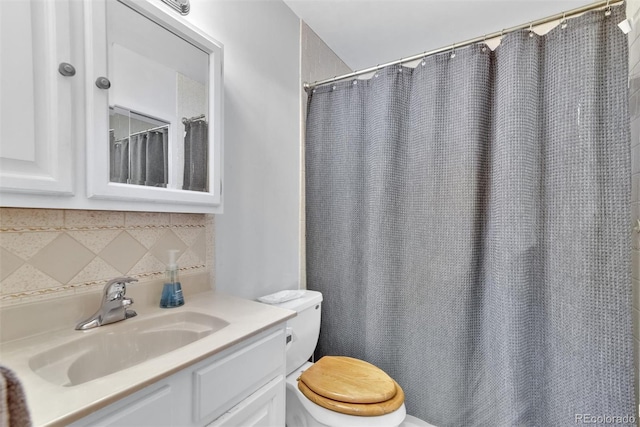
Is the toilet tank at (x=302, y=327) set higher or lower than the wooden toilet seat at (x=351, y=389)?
higher

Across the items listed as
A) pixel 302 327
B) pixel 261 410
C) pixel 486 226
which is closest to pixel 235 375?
pixel 261 410

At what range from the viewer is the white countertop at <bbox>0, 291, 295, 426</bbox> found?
0.49m

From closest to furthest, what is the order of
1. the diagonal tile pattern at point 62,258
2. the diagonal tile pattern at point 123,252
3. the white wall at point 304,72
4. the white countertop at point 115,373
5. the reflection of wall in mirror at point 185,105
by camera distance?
the white countertop at point 115,373 < the diagonal tile pattern at point 62,258 < the diagonal tile pattern at point 123,252 < the reflection of wall in mirror at point 185,105 < the white wall at point 304,72

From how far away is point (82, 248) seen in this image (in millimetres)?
865

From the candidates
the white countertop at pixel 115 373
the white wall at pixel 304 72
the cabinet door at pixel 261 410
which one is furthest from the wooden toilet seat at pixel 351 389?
the white wall at pixel 304 72

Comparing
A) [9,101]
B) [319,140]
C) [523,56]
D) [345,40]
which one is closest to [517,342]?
[523,56]

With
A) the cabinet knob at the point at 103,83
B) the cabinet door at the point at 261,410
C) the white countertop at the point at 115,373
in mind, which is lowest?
the cabinet door at the point at 261,410

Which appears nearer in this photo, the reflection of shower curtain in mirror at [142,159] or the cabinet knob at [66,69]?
the cabinet knob at [66,69]

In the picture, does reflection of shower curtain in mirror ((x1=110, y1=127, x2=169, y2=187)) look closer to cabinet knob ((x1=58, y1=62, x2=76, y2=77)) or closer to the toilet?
cabinet knob ((x1=58, y1=62, x2=76, y2=77))

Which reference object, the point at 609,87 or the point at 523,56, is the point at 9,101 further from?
the point at 609,87

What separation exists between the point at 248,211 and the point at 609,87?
1575 millimetres

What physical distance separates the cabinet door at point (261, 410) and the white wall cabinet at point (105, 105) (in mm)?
665

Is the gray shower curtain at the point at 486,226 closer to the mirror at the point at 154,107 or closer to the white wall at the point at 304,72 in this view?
the white wall at the point at 304,72

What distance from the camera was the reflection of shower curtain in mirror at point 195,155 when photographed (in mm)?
1070
